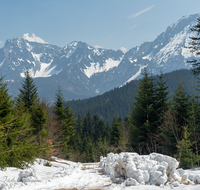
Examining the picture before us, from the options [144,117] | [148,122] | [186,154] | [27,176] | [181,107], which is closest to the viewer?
[27,176]

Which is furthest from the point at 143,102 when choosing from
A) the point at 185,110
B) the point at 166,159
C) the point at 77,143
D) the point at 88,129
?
the point at 88,129

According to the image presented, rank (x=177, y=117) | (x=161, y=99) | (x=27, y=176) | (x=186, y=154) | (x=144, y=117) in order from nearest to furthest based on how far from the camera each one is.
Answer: (x=27, y=176) < (x=186, y=154) < (x=177, y=117) < (x=161, y=99) < (x=144, y=117)

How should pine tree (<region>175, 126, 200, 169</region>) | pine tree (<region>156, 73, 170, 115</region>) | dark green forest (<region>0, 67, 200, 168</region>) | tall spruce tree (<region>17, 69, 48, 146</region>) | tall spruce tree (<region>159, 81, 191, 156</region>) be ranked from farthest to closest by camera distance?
pine tree (<region>156, 73, 170, 115</region>) → tall spruce tree (<region>17, 69, 48, 146</region>) → tall spruce tree (<region>159, 81, 191, 156</region>) → dark green forest (<region>0, 67, 200, 168</region>) → pine tree (<region>175, 126, 200, 169</region>)

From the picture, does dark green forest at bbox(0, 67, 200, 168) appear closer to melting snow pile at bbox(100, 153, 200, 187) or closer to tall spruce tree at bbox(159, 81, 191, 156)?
tall spruce tree at bbox(159, 81, 191, 156)

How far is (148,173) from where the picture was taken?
7.02 meters

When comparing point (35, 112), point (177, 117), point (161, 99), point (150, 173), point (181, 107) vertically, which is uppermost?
point (161, 99)

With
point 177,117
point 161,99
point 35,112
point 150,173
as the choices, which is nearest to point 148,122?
point 161,99

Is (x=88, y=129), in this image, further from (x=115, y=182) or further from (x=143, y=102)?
(x=115, y=182)

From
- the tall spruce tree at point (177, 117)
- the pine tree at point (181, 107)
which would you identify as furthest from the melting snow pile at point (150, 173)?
the pine tree at point (181, 107)

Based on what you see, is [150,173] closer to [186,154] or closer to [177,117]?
[186,154]

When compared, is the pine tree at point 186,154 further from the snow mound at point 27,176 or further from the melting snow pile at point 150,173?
the snow mound at point 27,176

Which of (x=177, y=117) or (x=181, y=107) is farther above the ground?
(x=181, y=107)

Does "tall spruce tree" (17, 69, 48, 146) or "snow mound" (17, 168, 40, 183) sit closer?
"snow mound" (17, 168, 40, 183)

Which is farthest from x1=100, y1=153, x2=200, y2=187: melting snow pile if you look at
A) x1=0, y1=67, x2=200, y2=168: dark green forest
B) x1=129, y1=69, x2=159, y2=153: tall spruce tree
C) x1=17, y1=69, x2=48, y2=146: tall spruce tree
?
x1=129, y1=69, x2=159, y2=153: tall spruce tree
